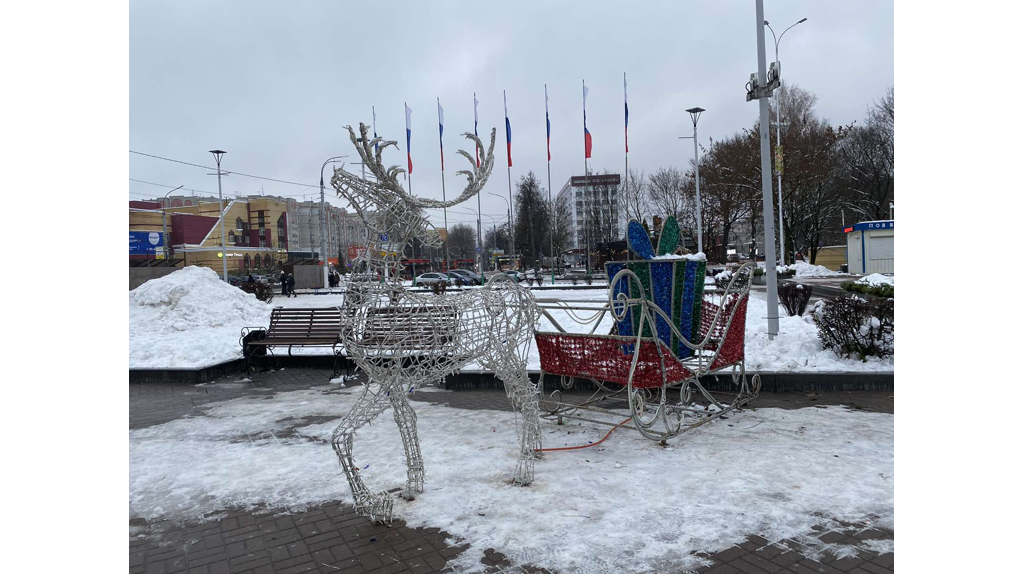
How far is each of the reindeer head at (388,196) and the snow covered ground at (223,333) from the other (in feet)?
7.73

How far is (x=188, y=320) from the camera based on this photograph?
12.3 meters

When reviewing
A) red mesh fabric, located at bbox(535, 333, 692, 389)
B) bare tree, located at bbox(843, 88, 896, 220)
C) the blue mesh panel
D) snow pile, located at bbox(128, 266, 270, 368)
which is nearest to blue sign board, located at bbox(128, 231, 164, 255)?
snow pile, located at bbox(128, 266, 270, 368)

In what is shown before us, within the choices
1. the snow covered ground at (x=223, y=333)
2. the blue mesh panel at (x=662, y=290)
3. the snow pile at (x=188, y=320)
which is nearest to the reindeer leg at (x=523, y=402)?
the snow covered ground at (x=223, y=333)

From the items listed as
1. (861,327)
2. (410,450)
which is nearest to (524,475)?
(410,450)

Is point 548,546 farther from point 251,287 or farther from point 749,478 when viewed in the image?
point 251,287

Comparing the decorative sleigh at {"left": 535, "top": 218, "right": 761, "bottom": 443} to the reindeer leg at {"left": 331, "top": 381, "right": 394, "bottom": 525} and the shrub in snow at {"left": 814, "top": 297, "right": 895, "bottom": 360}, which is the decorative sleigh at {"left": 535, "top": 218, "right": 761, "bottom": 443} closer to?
the shrub in snow at {"left": 814, "top": 297, "right": 895, "bottom": 360}

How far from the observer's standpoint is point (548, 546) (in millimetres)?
3199

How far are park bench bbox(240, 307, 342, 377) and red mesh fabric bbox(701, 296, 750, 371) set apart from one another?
5.31 meters

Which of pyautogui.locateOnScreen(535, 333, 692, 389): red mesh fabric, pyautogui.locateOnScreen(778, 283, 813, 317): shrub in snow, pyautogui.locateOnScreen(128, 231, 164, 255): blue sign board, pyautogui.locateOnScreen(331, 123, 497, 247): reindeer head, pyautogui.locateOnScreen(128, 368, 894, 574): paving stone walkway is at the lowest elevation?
pyautogui.locateOnScreen(128, 368, 894, 574): paving stone walkway

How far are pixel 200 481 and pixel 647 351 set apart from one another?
3590mm

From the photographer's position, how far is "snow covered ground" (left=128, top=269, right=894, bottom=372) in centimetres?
713

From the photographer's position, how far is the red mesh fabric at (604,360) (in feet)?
16.0

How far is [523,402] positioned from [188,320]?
10.5m

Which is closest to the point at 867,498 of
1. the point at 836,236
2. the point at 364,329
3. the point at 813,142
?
the point at 364,329
